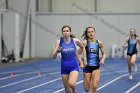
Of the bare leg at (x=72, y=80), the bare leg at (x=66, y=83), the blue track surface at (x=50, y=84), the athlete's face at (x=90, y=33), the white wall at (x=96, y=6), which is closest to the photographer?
the bare leg at (x=72, y=80)

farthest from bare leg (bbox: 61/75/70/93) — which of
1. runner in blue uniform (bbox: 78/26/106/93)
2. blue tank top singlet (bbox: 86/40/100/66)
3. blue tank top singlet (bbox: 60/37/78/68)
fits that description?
blue tank top singlet (bbox: 86/40/100/66)

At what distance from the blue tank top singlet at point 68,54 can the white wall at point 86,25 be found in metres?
19.8

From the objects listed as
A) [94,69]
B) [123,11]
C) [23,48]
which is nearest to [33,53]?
[23,48]

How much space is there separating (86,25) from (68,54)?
66.0 feet

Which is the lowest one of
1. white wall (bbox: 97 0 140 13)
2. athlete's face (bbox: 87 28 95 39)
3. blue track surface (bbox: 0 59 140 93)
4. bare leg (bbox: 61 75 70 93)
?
blue track surface (bbox: 0 59 140 93)

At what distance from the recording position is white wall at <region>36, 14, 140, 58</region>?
29.0 m

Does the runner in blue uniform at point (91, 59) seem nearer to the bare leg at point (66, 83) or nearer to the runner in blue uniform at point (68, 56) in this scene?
the runner in blue uniform at point (68, 56)

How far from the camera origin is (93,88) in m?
9.52

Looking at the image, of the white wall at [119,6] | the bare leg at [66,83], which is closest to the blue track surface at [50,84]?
the bare leg at [66,83]

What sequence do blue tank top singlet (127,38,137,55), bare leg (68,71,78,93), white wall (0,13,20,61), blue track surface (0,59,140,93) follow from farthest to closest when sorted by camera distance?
white wall (0,13,20,61)
blue tank top singlet (127,38,137,55)
blue track surface (0,59,140,93)
bare leg (68,71,78,93)

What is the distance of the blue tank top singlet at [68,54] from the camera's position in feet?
30.7

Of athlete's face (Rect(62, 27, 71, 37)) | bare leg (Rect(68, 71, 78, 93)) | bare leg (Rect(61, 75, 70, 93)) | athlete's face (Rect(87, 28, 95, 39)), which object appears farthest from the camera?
athlete's face (Rect(87, 28, 95, 39))

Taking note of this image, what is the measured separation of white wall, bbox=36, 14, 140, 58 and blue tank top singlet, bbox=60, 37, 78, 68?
19.8m

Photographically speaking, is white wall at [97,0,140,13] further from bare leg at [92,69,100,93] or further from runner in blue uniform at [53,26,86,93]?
runner in blue uniform at [53,26,86,93]
